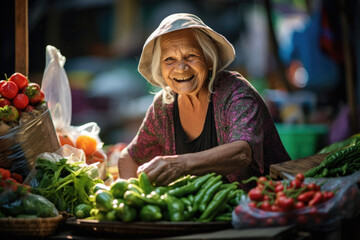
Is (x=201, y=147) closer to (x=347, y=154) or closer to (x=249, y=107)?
(x=249, y=107)

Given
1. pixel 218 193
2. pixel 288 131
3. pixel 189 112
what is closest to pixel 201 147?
pixel 189 112

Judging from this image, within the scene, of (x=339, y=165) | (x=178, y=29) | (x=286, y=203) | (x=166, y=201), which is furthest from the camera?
(x=178, y=29)

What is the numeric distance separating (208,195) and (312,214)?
1.77 ft

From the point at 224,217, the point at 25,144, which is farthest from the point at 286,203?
the point at 25,144

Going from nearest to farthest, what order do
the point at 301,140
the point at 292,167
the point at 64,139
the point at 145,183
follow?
1. the point at 145,183
2. the point at 292,167
3. the point at 64,139
4. the point at 301,140

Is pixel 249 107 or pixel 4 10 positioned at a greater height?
pixel 4 10

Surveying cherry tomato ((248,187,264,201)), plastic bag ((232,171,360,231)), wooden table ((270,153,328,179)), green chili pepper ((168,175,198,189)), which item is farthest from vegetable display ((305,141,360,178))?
green chili pepper ((168,175,198,189))

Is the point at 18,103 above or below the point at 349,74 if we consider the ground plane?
below

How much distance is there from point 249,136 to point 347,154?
0.60 metres

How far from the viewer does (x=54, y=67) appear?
4.02 meters

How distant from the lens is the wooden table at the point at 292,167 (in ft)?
9.55

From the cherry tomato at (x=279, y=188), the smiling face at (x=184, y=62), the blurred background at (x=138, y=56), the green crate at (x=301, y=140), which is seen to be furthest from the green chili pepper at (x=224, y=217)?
the blurred background at (x=138, y=56)

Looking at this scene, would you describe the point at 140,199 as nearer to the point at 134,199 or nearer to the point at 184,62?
the point at 134,199

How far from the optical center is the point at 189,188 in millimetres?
2619
